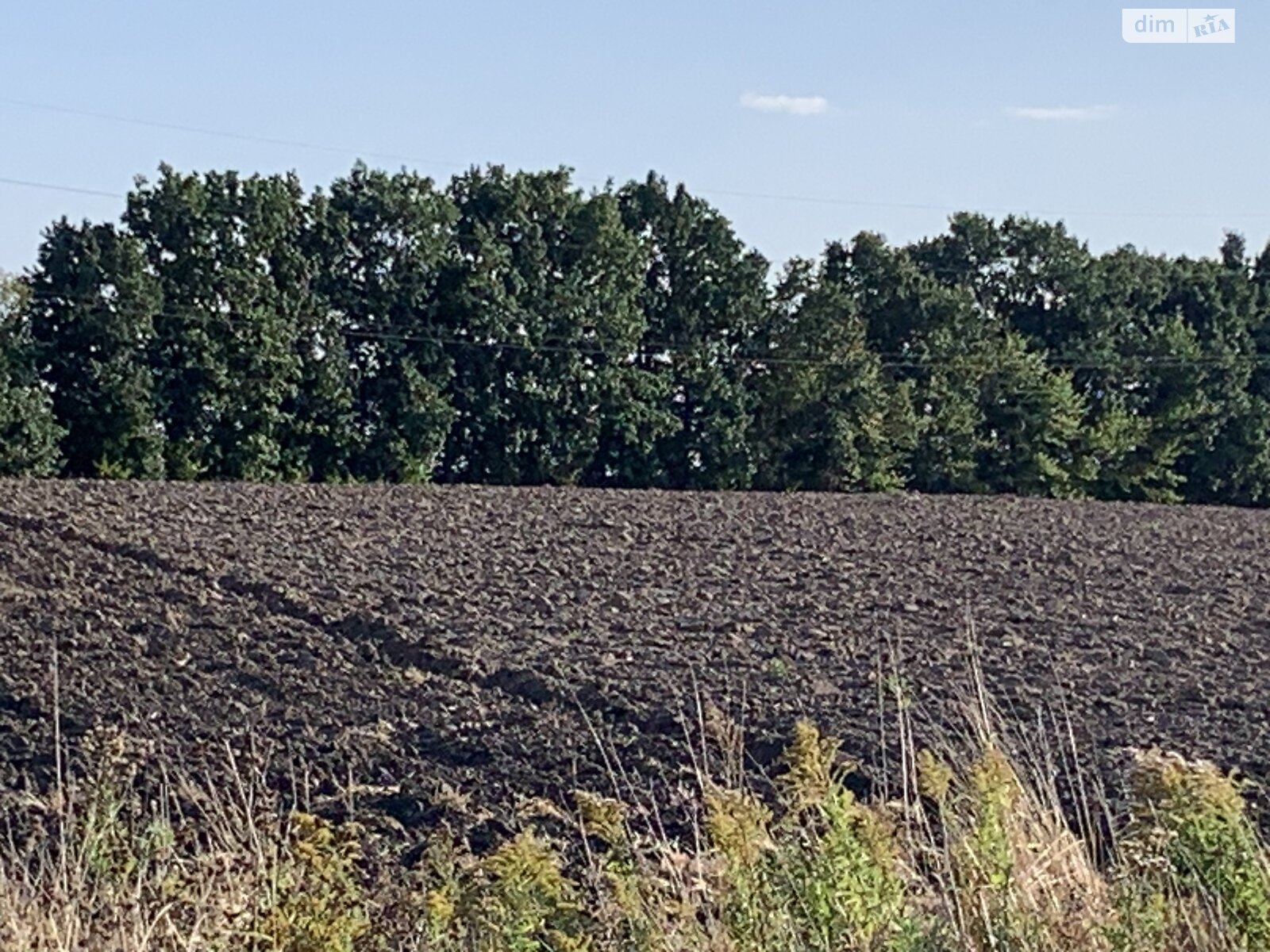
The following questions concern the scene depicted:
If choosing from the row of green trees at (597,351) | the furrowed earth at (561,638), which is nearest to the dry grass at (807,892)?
the furrowed earth at (561,638)

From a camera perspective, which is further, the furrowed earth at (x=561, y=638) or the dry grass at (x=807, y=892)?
the furrowed earth at (x=561, y=638)

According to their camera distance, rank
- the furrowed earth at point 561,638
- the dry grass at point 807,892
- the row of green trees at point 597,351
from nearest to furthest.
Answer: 1. the dry grass at point 807,892
2. the furrowed earth at point 561,638
3. the row of green trees at point 597,351

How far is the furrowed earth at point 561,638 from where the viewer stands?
32.6ft

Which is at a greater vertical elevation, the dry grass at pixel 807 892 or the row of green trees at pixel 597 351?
the row of green trees at pixel 597 351

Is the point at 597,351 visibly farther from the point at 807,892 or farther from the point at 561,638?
the point at 807,892

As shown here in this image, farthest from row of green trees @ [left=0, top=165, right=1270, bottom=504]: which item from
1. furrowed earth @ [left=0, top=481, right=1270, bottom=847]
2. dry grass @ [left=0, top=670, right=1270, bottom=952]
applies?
dry grass @ [left=0, top=670, right=1270, bottom=952]

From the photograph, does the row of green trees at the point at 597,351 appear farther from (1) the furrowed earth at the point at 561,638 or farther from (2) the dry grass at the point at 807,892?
(2) the dry grass at the point at 807,892

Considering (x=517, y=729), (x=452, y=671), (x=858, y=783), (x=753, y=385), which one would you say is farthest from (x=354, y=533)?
(x=753, y=385)

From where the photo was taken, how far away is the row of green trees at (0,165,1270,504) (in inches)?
1166

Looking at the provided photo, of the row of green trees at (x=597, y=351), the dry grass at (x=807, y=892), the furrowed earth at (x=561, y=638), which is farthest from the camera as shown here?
the row of green trees at (x=597, y=351)

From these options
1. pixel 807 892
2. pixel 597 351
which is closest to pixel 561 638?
pixel 807 892

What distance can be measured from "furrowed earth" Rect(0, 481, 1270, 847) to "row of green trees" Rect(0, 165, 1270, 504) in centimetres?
540

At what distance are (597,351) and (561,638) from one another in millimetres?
20062

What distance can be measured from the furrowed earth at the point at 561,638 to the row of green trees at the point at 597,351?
5402 mm
